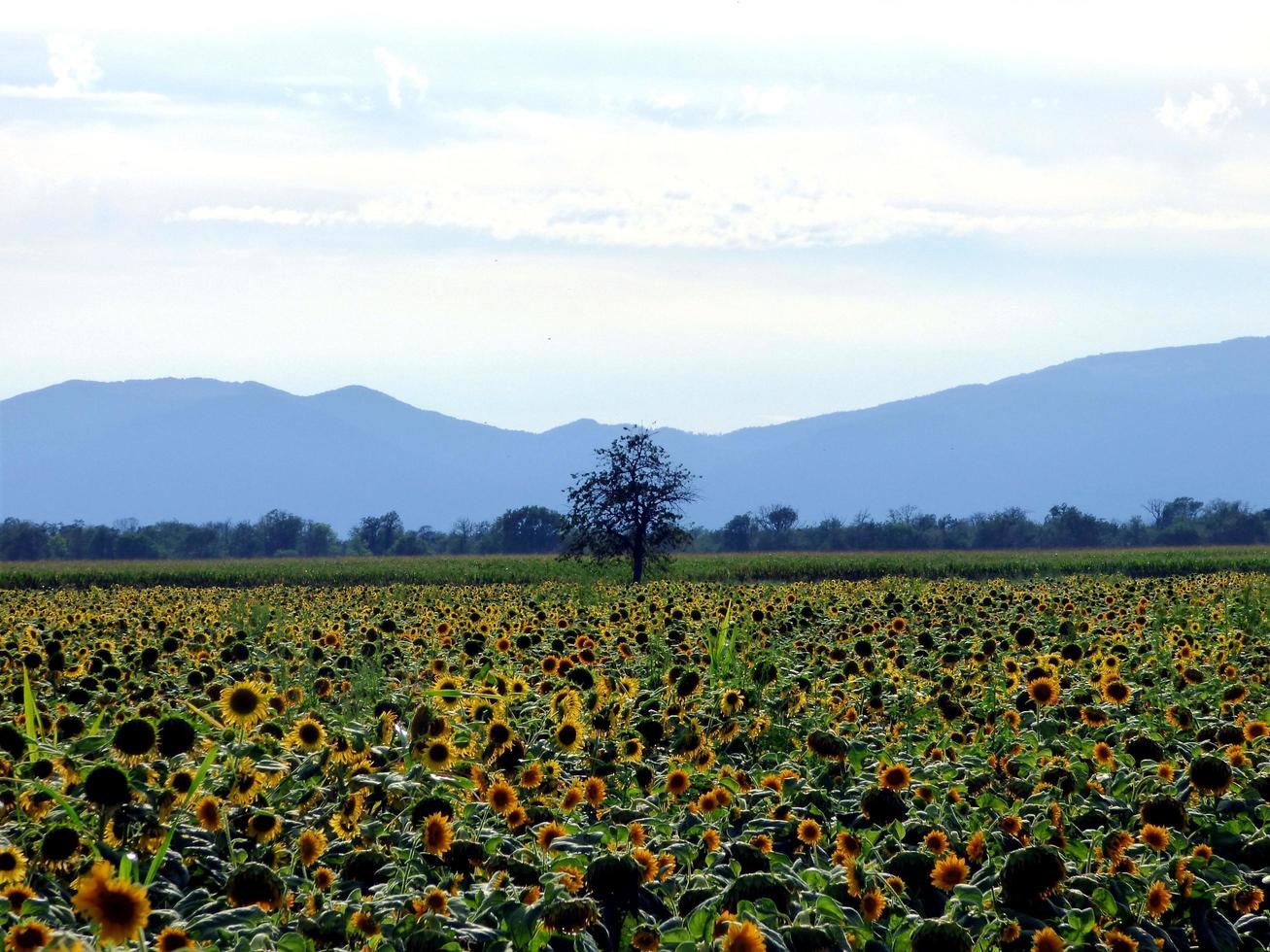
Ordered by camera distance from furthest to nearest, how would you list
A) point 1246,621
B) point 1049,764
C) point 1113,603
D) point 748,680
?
point 1113,603
point 1246,621
point 748,680
point 1049,764

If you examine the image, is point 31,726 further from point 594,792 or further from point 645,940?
point 645,940

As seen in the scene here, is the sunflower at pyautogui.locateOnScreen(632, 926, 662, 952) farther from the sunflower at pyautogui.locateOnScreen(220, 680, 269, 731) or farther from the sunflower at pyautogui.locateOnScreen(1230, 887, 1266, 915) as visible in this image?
the sunflower at pyautogui.locateOnScreen(220, 680, 269, 731)

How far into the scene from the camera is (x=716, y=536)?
126062mm

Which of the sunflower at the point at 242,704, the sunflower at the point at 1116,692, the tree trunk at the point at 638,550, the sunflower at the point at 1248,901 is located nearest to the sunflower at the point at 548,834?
the sunflower at the point at 242,704

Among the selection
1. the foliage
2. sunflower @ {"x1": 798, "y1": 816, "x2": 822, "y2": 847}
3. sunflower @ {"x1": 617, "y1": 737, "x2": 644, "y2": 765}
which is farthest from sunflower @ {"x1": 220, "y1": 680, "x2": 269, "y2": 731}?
the foliage

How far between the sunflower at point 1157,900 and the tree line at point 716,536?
98.2 m

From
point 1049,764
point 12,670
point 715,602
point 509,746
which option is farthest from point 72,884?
point 715,602

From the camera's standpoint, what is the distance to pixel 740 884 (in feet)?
13.8

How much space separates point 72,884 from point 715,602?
14.1 m

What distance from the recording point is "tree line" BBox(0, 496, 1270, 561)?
10825 centimetres

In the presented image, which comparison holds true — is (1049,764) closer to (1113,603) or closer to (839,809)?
(839,809)

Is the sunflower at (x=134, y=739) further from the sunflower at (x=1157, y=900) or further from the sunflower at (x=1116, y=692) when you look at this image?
the sunflower at (x=1116, y=692)

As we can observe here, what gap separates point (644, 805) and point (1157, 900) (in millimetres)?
2173

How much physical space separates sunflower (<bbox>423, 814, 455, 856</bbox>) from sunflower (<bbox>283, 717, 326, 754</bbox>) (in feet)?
4.62
